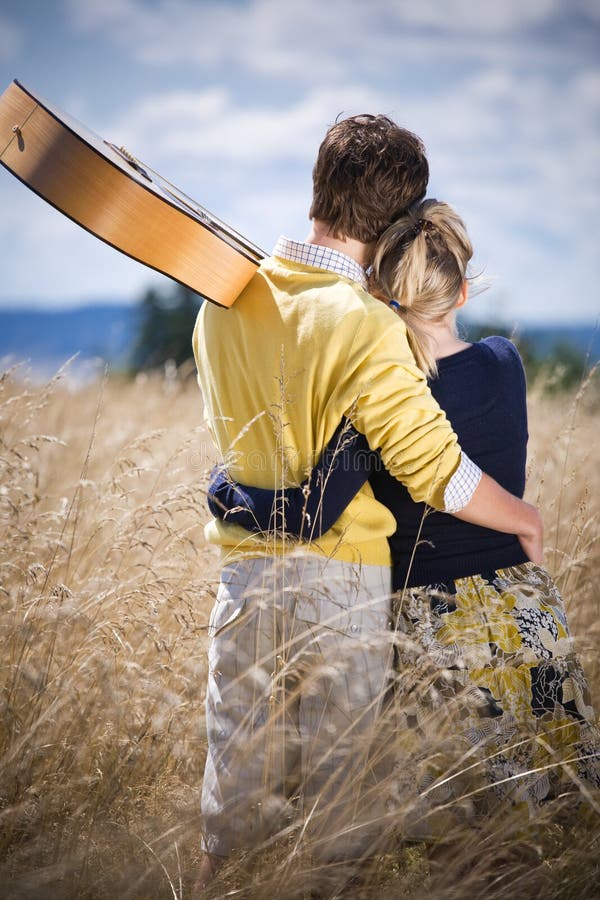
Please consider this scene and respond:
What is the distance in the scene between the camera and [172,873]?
1922 millimetres

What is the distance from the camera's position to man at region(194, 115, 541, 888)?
1.87m

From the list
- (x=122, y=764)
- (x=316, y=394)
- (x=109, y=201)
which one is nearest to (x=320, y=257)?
(x=316, y=394)

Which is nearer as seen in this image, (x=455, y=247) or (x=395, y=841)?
(x=395, y=841)

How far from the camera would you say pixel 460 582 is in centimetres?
216

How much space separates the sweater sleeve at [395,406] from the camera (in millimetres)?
1864

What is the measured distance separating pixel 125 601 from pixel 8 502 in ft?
1.65

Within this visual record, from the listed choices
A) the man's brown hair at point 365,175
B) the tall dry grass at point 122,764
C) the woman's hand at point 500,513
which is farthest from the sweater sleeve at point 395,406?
the tall dry grass at point 122,764

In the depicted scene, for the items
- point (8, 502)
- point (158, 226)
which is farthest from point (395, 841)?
point (158, 226)

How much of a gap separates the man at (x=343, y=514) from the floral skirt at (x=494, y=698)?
11 centimetres

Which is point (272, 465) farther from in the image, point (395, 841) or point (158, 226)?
point (395, 841)

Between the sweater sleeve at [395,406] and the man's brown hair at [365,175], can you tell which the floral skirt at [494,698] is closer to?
the sweater sleeve at [395,406]

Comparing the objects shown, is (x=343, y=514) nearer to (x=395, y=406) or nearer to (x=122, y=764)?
(x=395, y=406)

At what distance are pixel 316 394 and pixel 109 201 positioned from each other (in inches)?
27.0

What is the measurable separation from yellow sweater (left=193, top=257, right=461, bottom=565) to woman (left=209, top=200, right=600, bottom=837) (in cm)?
7
